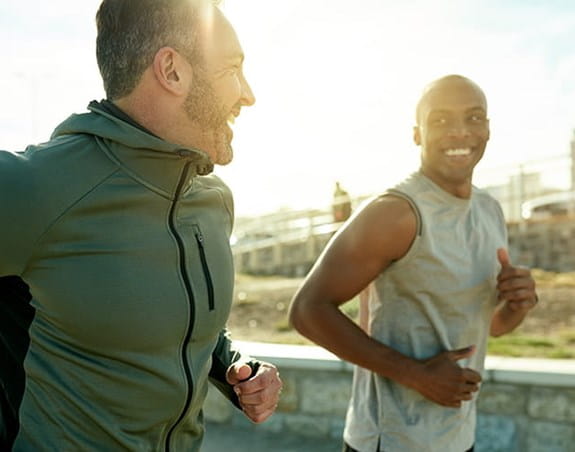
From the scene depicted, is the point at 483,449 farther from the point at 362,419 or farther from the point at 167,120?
the point at 167,120

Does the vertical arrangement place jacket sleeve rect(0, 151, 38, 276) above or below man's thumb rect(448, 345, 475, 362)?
above

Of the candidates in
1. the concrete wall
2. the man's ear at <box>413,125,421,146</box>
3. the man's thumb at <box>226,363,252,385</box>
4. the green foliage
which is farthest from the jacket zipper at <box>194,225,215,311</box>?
the green foliage

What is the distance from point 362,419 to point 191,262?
1318mm

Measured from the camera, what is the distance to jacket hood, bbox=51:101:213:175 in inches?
69.0

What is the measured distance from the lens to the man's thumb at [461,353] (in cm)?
279

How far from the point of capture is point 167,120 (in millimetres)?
1854

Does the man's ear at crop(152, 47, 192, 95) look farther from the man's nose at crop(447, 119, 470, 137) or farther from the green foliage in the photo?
the green foliage

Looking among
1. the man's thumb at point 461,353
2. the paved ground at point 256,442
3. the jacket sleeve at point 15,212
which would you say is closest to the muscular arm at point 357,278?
the man's thumb at point 461,353

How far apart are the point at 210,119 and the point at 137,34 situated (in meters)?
0.23

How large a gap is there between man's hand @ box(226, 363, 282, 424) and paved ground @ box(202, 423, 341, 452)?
135 inches

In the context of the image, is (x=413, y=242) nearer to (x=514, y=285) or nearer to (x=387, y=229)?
(x=387, y=229)

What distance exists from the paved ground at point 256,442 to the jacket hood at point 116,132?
3900mm

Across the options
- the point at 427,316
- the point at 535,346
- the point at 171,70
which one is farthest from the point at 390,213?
the point at 535,346

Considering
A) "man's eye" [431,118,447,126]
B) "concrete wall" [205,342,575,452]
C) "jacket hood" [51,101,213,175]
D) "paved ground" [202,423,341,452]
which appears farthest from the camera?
"paved ground" [202,423,341,452]
